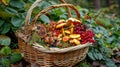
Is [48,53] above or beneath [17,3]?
beneath

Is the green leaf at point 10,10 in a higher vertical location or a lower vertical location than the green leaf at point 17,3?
lower

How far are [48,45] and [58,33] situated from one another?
0.17 metres

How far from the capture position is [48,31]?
2721 millimetres

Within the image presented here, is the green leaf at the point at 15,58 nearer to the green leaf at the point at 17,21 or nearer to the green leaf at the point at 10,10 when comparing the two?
the green leaf at the point at 17,21

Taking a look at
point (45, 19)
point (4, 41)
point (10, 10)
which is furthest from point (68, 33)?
point (10, 10)

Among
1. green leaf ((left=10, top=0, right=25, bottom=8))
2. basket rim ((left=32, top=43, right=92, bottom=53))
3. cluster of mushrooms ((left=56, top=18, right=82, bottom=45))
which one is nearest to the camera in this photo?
basket rim ((left=32, top=43, right=92, bottom=53))

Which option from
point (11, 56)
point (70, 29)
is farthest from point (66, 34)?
point (11, 56)

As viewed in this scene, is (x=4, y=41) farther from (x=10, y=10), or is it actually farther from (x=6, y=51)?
(x=10, y=10)

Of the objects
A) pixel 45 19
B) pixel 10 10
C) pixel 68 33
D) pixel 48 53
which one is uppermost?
pixel 10 10

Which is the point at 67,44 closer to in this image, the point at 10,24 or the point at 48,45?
the point at 48,45

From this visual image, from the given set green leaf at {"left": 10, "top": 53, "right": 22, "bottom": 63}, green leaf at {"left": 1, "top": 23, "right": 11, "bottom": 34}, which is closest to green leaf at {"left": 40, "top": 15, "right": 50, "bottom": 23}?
green leaf at {"left": 1, "top": 23, "right": 11, "bottom": 34}

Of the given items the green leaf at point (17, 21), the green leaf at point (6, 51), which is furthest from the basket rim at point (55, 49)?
the green leaf at point (17, 21)

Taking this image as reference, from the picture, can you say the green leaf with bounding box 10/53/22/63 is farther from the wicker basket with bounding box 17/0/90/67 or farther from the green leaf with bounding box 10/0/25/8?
the green leaf with bounding box 10/0/25/8

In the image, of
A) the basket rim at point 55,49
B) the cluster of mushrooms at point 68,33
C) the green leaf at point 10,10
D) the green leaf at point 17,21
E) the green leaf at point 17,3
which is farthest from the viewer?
the green leaf at point 17,3
